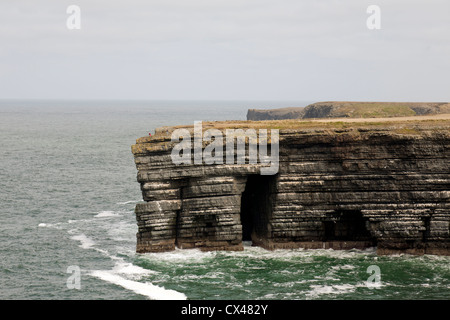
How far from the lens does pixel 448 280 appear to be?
168 feet

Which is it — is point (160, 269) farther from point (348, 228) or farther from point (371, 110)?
point (371, 110)

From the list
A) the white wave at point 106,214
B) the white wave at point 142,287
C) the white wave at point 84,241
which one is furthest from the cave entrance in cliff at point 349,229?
the white wave at point 106,214

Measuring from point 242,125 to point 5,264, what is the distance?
950 inches

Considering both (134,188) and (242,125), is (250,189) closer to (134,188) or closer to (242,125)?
(242,125)

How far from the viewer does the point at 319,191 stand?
57594mm

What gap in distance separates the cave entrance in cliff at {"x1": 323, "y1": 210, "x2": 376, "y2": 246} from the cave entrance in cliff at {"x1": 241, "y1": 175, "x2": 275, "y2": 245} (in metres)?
5.36

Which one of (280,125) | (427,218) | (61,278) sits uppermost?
(280,125)

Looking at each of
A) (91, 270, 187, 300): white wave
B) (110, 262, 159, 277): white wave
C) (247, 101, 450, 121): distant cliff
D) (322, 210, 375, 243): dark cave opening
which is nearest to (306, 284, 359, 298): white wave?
(322, 210, 375, 243): dark cave opening

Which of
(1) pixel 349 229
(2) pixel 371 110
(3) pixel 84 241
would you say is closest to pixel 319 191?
(1) pixel 349 229

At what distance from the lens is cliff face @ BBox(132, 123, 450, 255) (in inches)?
2215

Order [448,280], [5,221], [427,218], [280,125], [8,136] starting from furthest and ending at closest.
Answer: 1. [8,136]
2. [5,221]
3. [280,125]
4. [427,218]
5. [448,280]

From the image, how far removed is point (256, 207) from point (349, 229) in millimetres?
8981

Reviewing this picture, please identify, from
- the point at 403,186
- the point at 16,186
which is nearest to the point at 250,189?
the point at 403,186

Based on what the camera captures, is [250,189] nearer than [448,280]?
No
